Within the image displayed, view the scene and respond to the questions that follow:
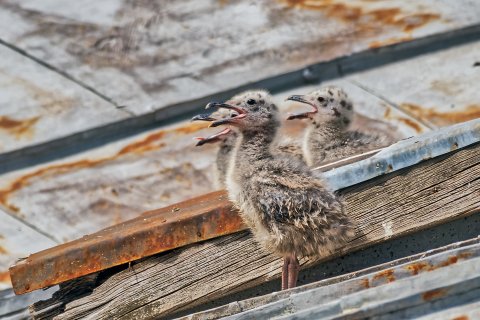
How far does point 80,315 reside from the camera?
520 cm

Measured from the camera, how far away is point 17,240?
7660 mm

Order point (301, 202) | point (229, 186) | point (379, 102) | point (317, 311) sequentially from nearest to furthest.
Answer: point (317, 311)
point (301, 202)
point (229, 186)
point (379, 102)

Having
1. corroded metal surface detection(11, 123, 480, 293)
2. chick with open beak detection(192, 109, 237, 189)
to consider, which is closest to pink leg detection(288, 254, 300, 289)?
corroded metal surface detection(11, 123, 480, 293)

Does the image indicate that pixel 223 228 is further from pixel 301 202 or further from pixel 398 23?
pixel 398 23

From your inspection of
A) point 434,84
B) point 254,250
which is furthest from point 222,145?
point 254,250

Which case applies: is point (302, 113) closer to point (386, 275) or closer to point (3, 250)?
point (3, 250)

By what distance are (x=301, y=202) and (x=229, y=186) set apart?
0.60 meters

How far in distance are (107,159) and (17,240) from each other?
918mm

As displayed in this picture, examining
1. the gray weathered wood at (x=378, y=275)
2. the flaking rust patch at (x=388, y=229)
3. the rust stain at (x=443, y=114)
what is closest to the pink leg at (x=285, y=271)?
the flaking rust patch at (x=388, y=229)

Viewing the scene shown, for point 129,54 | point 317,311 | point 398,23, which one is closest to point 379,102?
point 398,23

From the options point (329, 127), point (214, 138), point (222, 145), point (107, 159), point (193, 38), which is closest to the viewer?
point (329, 127)

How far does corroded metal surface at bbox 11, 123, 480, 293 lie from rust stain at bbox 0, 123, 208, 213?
8.81 ft

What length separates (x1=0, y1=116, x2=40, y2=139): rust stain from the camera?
794cm

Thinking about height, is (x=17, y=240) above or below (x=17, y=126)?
below
